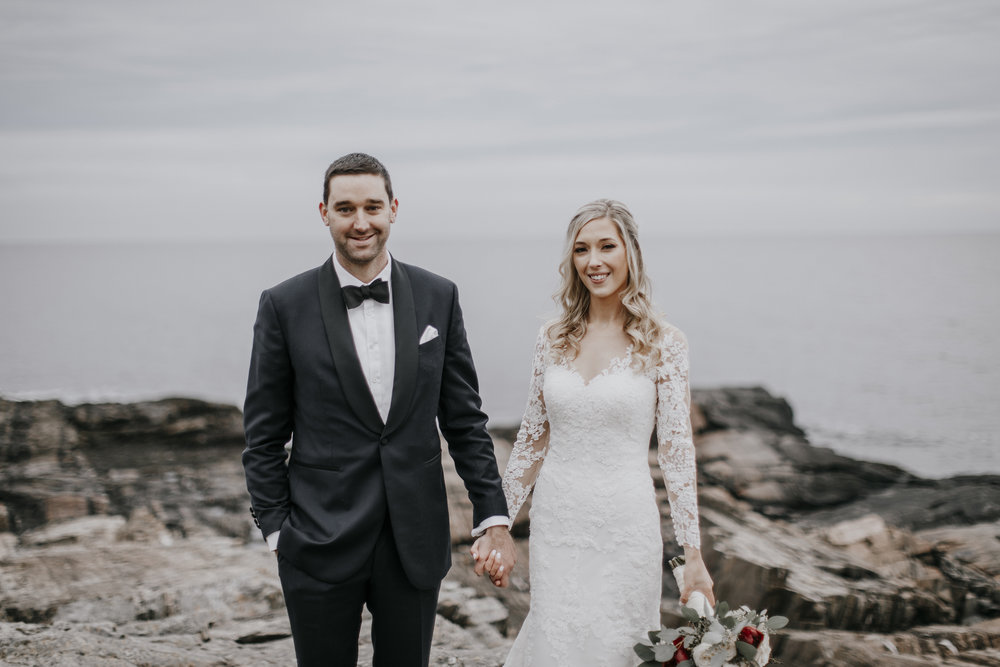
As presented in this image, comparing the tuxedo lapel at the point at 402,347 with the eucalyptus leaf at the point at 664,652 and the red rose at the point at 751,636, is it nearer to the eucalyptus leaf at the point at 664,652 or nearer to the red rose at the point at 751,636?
the eucalyptus leaf at the point at 664,652

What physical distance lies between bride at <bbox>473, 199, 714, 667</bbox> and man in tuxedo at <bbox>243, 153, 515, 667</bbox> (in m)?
0.70

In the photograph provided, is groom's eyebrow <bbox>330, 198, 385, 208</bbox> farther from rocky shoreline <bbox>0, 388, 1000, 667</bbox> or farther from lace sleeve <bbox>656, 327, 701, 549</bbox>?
rocky shoreline <bbox>0, 388, 1000, 667</bbox>

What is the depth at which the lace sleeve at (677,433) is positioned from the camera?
12.5 ft

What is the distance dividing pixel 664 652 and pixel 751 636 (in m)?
0.36

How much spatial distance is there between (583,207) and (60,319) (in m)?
58.7

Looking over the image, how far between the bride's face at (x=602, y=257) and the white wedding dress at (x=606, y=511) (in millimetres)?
355

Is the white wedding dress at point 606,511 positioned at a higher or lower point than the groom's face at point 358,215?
lower

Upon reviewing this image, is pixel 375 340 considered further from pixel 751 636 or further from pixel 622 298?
pixel 751 636

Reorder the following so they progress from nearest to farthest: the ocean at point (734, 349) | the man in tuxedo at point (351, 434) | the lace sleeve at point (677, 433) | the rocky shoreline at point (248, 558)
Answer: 1. the man in tuxedo at point (351, 434)
2. the lace sleeve at point (677, 433)
3. the rocky shoreline at point (248, 558)
4. the ocean at point (734, 349)

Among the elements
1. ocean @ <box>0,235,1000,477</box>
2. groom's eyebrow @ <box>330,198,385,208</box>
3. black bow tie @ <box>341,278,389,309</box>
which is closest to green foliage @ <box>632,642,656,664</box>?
black bow tie @ <box>341,278,389,309</box>

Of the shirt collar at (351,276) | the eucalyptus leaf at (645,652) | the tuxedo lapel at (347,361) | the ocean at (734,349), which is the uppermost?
the shirt collar at (351,276)

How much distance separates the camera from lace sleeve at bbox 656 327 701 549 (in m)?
3.80

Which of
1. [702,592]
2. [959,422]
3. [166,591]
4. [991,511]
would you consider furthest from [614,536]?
[959,422]

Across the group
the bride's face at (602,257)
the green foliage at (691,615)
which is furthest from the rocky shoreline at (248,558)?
the bride's face at (602,257)
